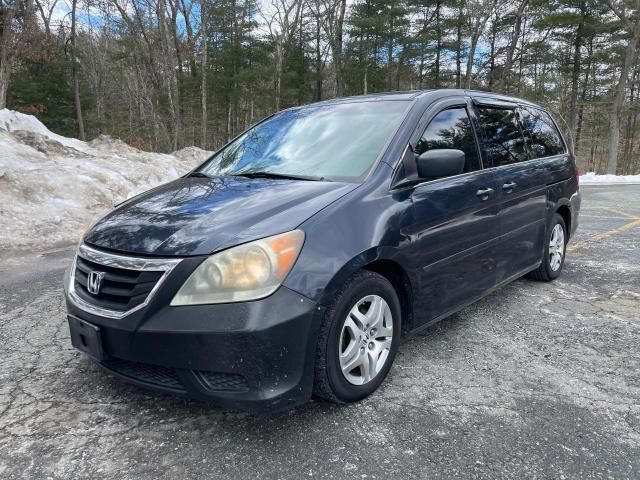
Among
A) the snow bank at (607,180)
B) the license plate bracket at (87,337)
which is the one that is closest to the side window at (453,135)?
the license plate bracket at (87,337)

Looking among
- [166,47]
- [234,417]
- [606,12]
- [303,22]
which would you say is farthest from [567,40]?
[234,417]

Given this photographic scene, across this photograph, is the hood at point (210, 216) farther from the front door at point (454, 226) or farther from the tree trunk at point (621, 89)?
the tree trunk at point (621, 89)

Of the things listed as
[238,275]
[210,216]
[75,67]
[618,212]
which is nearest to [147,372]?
[238,275]

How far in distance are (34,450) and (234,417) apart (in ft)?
2.98

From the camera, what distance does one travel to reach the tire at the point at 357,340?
2.27 metres

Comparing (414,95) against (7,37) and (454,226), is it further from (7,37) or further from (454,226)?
(7,37)

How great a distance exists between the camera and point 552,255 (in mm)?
4656

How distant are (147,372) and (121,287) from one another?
42cm

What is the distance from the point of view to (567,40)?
98.9 feet

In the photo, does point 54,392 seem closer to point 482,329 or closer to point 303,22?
point 482,329

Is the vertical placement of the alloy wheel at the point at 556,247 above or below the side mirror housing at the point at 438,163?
below

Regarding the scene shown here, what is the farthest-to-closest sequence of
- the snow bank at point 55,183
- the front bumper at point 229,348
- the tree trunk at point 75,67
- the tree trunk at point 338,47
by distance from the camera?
the tree trunk at point 338,47 → the tree trunk at point 75,67 → the snow bank at point 55,183 → the front bumper at point 229,348

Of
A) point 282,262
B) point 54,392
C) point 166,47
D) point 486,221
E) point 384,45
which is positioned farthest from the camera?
point 384,45

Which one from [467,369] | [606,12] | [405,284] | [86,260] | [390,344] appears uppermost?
[606,12]
